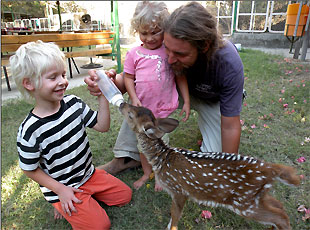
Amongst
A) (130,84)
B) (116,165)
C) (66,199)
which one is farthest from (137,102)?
(66,199)

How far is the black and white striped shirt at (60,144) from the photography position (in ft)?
7.13

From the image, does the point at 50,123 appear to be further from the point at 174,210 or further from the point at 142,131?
the point at 174,210

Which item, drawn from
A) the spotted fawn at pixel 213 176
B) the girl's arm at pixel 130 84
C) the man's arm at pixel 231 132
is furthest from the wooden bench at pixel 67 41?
the man's arm at pixel 231 132

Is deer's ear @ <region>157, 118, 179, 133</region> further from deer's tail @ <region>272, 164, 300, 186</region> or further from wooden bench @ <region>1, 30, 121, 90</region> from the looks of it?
wooden bench @ <region>1, 30, 121, 90</region>

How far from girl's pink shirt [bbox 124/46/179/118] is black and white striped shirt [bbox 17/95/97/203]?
0.66 metres

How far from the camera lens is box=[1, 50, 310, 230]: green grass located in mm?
2551

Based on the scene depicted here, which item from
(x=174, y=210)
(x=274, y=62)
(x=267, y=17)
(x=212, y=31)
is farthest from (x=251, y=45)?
(x=174, y=210)

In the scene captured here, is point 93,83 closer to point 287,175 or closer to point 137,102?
point 137,102

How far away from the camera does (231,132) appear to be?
2771mm

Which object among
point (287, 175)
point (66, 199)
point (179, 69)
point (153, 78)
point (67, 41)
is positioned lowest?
point (66, 199)

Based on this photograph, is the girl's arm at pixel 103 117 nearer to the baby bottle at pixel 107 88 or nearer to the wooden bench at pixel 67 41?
the baby bottle at pixel 107 88

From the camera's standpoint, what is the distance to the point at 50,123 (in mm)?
2266

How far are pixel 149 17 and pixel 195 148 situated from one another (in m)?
2.00

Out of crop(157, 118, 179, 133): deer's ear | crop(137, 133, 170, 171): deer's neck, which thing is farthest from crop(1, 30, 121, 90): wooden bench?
crop(157, 118, 179, 133): deer's ear
